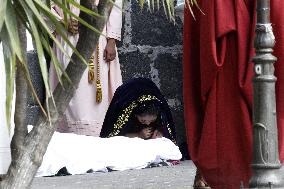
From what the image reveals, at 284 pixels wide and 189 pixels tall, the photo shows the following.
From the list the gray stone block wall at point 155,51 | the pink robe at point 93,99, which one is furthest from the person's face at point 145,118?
the gray stone block wall at point 155,51

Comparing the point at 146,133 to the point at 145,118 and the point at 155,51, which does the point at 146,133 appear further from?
the point at 155,51

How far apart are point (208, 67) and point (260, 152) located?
0.81m

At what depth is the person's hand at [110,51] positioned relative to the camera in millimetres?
8203

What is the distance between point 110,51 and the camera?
8211mm

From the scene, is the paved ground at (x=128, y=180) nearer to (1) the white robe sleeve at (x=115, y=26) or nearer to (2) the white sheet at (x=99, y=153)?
(2) the white sheet at (x=99, y=153)

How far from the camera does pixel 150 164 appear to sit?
7758 millimetres

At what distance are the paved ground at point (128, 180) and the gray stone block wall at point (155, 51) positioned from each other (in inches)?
57.2

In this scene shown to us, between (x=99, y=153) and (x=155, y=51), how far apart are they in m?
1.85

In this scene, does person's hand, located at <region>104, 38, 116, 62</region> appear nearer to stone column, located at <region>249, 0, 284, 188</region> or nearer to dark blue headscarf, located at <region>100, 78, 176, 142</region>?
dark blue headscarf, located at <region>100, 78, 176, 142</region>

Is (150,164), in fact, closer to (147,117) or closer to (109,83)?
(147,117)

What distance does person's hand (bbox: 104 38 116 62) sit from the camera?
820cm

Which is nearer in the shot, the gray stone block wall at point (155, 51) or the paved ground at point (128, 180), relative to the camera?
the paved ground at point (128, 180)

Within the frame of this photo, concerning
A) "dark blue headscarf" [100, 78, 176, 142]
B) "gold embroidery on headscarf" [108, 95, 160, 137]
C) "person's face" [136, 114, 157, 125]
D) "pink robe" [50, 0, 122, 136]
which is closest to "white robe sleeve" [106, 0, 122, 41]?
"pink robe" [50, 0, 122, 136]

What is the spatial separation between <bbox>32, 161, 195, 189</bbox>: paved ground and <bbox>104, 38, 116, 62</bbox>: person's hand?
1173 millimetres
